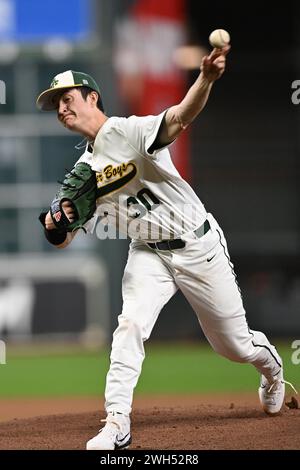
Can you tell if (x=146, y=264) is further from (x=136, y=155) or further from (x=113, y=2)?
(x=113, y=2)

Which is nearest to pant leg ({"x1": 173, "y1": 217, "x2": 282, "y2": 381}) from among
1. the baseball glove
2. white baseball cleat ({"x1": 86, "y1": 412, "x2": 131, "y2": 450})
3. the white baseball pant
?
the white baseball pant

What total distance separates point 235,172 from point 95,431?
10.0 meters

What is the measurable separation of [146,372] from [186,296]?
6.14 meters

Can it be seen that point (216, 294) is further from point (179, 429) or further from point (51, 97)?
point (51, 97)

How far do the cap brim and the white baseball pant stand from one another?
80 centimetres

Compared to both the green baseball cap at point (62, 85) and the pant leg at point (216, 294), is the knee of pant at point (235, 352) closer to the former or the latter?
the pant leg at point (216, 294)

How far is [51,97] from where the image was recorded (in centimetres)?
475

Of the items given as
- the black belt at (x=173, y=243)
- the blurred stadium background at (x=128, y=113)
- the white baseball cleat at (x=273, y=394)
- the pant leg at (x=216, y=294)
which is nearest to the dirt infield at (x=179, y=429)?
the white baseball cleat at (x=273, y=394)

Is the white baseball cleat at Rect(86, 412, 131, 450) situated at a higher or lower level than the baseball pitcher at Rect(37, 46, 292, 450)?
lower

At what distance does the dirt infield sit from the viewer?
14.8ft

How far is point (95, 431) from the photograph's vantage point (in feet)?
16.4

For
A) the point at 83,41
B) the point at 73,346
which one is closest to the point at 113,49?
the point at 83,41

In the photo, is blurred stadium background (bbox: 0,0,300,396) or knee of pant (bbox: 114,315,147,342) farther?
blurred stadium background (bbox: 0,0,300,396)

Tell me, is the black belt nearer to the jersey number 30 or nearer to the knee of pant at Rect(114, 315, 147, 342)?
the jersey number 30
